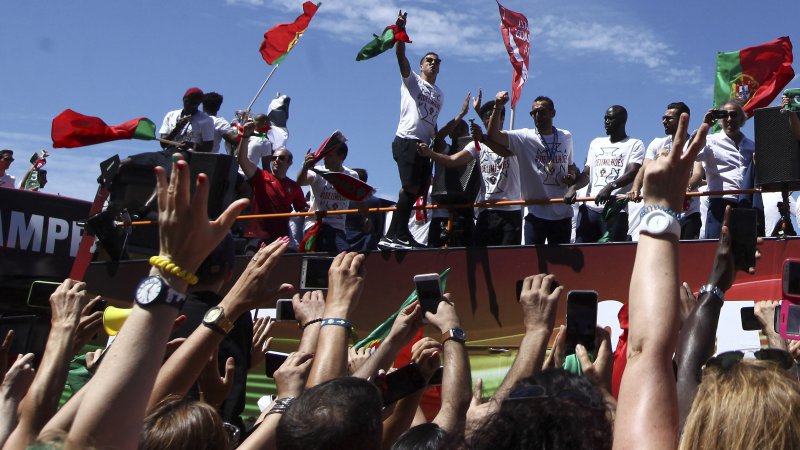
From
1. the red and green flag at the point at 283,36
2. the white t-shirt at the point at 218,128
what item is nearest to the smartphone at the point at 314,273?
the white t-shirt at the point at 218,128

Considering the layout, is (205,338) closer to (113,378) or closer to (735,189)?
(113,378)

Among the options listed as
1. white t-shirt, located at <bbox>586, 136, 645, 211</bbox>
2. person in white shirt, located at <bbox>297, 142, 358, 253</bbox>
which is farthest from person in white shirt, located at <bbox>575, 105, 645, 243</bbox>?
person in white shirt, located at <bbox>297, 142, 358, 253</bbox>

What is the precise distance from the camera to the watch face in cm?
228

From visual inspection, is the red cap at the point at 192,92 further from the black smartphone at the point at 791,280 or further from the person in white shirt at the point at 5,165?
the black smartphone at the point at 791,280

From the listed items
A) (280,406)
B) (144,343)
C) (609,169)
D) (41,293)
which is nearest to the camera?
(144,343)

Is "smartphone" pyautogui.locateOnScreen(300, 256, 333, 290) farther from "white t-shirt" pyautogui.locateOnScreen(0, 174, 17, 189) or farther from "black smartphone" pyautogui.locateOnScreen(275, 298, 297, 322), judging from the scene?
"white t-shirt" pyautogui.locateOnScreen(0, 174, 17, 189)

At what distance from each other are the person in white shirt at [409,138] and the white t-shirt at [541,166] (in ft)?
3.01

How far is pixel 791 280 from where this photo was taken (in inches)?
184

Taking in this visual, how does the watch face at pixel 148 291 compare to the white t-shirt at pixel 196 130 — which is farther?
the white t-shirt at pixel 196 130

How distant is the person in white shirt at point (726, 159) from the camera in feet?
26.3

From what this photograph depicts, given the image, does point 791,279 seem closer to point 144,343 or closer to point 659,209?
point 659,209

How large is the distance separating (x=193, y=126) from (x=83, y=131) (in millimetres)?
1507

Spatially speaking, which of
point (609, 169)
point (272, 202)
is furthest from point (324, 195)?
point (609, 169)

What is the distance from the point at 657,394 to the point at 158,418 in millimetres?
1252
